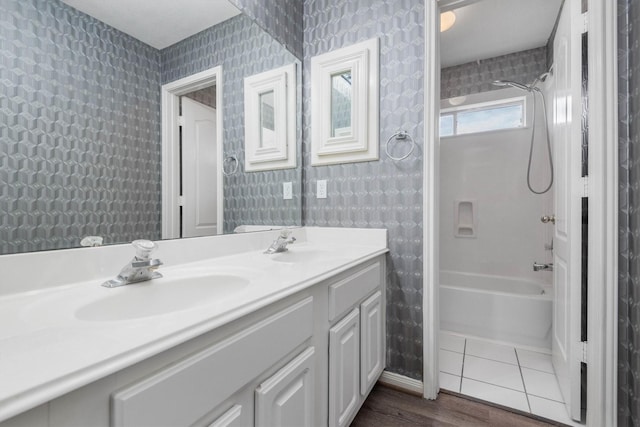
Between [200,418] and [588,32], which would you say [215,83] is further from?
[588,32]

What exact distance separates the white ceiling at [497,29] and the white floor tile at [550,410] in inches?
97.9

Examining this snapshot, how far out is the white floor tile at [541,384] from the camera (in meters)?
1.59

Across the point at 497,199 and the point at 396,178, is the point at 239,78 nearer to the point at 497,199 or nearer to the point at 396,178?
the point at 396,178

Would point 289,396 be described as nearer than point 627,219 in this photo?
Yes

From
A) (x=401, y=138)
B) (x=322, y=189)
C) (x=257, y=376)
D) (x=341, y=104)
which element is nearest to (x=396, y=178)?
(x=401, y=138)

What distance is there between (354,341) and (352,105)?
128 cm

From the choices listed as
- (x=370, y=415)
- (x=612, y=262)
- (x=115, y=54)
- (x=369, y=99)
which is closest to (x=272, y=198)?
(x=369, y=99)

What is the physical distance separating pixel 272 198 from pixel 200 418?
1.27 meters

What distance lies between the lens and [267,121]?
172 centimetres

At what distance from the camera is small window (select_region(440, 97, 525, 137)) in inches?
113

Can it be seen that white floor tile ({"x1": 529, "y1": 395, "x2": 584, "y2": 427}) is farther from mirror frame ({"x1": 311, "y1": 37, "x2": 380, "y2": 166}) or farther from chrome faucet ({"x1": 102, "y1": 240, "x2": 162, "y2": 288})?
chrome faucet ({"x1": 102, "y1": 240, "x2": 162, "y2": 288})

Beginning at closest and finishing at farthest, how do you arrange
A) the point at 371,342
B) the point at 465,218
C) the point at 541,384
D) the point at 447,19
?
1. the point at 371,342
2. the point at 541,384
3. the point at 447,19
4. the point at 465,218

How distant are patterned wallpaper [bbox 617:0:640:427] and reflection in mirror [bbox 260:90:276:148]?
1.61 metres

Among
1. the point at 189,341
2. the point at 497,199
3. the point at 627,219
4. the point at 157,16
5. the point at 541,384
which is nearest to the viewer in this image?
the point at 189,341
